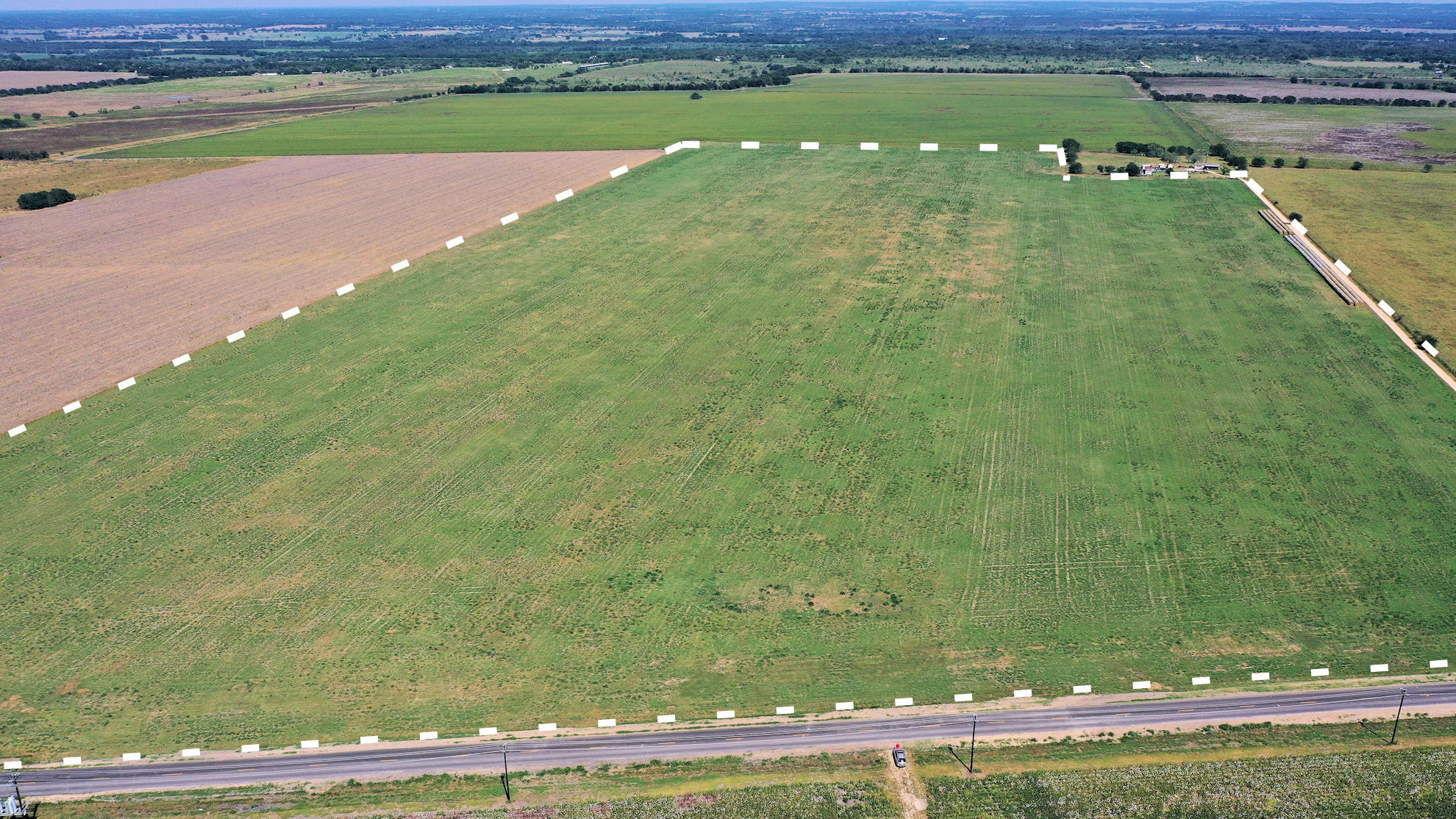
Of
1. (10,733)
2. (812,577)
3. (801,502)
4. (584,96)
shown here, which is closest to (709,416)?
(801,502)

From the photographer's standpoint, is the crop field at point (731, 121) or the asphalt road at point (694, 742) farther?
the crop field at point (731, 121)

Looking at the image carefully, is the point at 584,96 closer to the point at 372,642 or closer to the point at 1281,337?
the point at 1281,337

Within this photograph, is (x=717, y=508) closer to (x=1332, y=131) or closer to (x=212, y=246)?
(x=212, y=246)

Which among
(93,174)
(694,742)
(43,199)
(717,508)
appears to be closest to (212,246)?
(43,199)

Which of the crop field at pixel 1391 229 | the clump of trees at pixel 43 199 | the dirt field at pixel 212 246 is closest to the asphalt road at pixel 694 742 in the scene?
the dirt field at pixel 212 246

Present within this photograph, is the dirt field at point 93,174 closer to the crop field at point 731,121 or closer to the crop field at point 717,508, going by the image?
the crop field at point 731,121

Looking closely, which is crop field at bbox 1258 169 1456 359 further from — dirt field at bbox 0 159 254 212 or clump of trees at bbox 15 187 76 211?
dirt field at bbox 0 159 254 212
